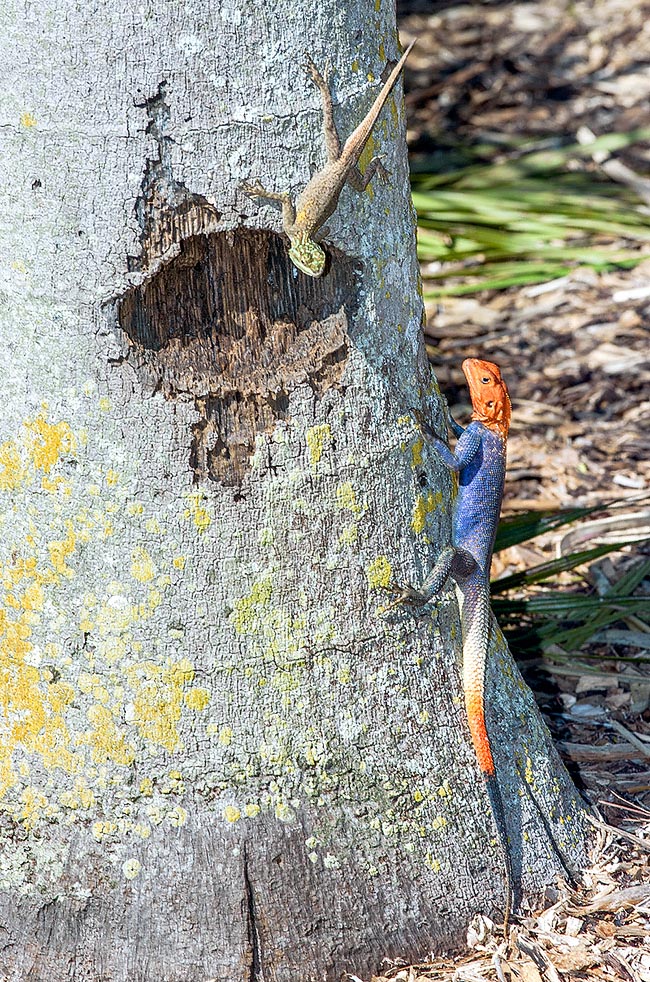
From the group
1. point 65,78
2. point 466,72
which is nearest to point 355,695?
point 65,78

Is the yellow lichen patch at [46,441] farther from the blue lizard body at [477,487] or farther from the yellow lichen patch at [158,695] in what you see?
the blue lizard body at [477,487]

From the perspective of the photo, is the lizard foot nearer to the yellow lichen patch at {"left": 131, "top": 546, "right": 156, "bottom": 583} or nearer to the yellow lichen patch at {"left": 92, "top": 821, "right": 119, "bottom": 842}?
the yellow lichen patch at {"left": 131, "top": 546, "right": 156, "bottom": 583}

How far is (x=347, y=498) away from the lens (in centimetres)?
208

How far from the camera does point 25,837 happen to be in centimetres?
214

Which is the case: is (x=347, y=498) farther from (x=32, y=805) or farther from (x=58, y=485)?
(x=32, y=805)

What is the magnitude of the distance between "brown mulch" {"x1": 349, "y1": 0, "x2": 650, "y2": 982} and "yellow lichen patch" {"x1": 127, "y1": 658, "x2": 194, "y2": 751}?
64cm

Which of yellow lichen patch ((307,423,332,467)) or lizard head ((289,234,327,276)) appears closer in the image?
lizard head ((289,234,327,276))

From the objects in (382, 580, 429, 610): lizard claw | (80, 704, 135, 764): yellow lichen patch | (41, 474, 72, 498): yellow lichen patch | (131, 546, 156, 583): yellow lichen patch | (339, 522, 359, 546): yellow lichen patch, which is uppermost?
(41, 474, 72, 498): yellow lichen patch

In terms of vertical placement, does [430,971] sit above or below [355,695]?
below

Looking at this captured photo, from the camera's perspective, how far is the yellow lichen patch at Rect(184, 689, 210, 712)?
80.9 inches

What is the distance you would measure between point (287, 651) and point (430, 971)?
684 mm

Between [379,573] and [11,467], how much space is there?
0.68m

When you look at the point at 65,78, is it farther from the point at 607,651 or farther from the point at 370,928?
the point at 607,651

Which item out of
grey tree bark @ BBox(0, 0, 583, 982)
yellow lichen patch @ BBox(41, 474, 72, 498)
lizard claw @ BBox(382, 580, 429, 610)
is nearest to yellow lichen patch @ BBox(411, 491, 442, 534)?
grey tree bark @ BBox(0, 0, 583, 982)
